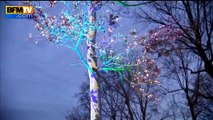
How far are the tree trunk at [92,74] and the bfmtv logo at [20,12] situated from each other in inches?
83.7

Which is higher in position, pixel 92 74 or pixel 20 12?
pixel 20 12

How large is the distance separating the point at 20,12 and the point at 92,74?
11.3 feet

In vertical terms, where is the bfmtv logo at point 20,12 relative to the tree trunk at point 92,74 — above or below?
above

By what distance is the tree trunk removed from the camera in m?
9.32

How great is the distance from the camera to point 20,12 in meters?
9.70

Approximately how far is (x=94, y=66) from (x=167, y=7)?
4.57 metres

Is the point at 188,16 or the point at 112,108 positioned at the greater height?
the point at 112,108

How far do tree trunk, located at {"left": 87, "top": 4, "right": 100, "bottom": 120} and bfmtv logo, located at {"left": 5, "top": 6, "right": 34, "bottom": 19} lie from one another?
2.13 m

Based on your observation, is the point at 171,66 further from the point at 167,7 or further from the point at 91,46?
the point at 91,46

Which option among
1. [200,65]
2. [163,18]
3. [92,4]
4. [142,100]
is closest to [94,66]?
[92,4]

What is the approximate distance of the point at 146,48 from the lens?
463 inches

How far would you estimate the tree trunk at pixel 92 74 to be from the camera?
9.32 metres

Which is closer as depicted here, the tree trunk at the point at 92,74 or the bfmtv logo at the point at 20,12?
the tree trunk at the point at 92,74

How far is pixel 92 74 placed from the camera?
9586mm
